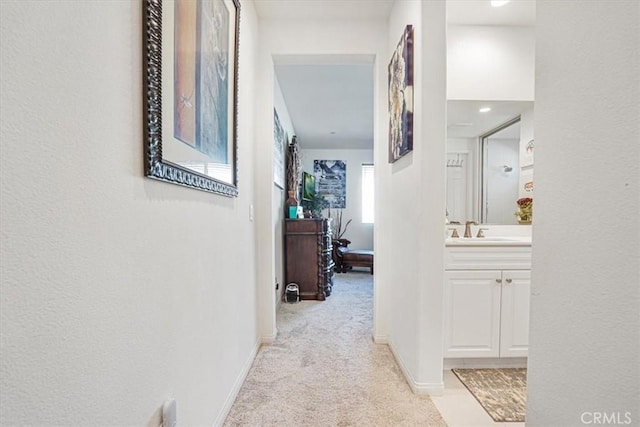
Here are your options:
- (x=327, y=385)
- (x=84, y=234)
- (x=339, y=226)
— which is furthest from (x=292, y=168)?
(x=84, y=234)

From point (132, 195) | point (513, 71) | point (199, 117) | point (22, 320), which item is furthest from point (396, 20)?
point (22, 320)

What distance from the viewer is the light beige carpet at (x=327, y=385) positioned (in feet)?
5.15

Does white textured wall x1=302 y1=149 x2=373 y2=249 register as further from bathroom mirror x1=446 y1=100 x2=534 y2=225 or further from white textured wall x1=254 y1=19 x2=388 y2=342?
white textured wall x1=254 y1=19 x2=388 y2=342

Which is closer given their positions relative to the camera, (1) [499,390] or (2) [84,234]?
(2) [84,234]

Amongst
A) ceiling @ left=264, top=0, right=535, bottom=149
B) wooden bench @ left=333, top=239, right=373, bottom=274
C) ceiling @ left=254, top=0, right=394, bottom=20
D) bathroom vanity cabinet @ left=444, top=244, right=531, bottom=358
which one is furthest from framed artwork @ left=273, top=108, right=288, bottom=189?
wooden bench @ left=333, top=239, right=373, bottom=274

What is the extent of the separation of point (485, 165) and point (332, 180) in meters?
4.03

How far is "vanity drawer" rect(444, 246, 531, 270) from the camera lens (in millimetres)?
2021

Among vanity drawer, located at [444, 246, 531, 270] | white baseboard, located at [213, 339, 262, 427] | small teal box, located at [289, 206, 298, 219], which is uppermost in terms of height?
small teal box, located at [289, 206, 298, 219]

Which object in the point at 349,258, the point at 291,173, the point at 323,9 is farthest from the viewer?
the point at 349,258

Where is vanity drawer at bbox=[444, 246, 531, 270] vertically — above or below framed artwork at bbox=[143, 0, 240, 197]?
below

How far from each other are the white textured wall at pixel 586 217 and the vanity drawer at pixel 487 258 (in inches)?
50.9

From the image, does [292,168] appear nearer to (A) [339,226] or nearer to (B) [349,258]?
(B) [349,258]

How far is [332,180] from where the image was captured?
21.6 ft

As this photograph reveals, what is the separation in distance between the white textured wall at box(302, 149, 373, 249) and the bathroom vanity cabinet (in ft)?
14.8
